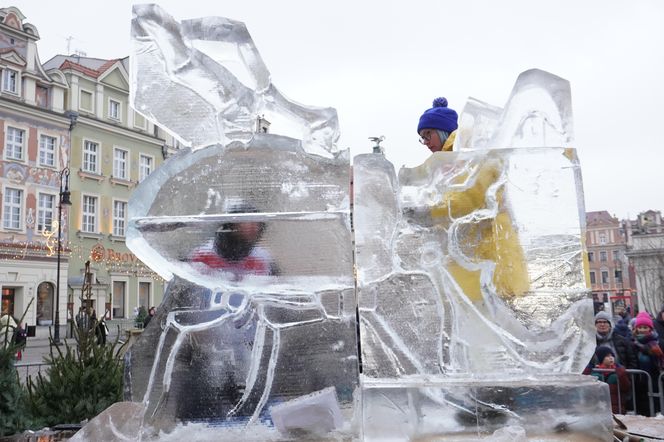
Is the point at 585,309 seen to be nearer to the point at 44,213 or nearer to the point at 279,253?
the point at 279,253

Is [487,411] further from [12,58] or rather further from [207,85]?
[12,58]

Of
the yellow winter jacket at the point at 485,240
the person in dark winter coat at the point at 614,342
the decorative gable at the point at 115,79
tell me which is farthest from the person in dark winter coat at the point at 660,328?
the decorative gable at the point at 115,79

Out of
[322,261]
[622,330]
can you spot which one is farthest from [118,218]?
[322,261]

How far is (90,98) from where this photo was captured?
86.6 ft

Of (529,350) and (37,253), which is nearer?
(529,350)

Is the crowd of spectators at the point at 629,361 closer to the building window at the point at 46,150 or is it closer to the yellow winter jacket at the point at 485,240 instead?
the yellow winter jacket at the point at 485,240

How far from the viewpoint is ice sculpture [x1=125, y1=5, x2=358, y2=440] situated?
2.65 meters

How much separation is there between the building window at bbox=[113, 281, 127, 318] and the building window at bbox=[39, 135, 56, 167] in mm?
6043

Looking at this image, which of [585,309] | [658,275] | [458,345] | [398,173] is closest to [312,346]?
[458,345]

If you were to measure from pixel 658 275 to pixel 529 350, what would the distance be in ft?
114

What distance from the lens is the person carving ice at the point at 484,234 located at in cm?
273

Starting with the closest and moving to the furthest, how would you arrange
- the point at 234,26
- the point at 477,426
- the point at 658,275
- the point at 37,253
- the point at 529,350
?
the point at 477,426 → the point at 529,350 → the point at 234,26 → the point at 37,253 → the point at 658,275

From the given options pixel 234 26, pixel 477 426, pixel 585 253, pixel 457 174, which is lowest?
pixel 477 426

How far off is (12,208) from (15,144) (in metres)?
2.59
